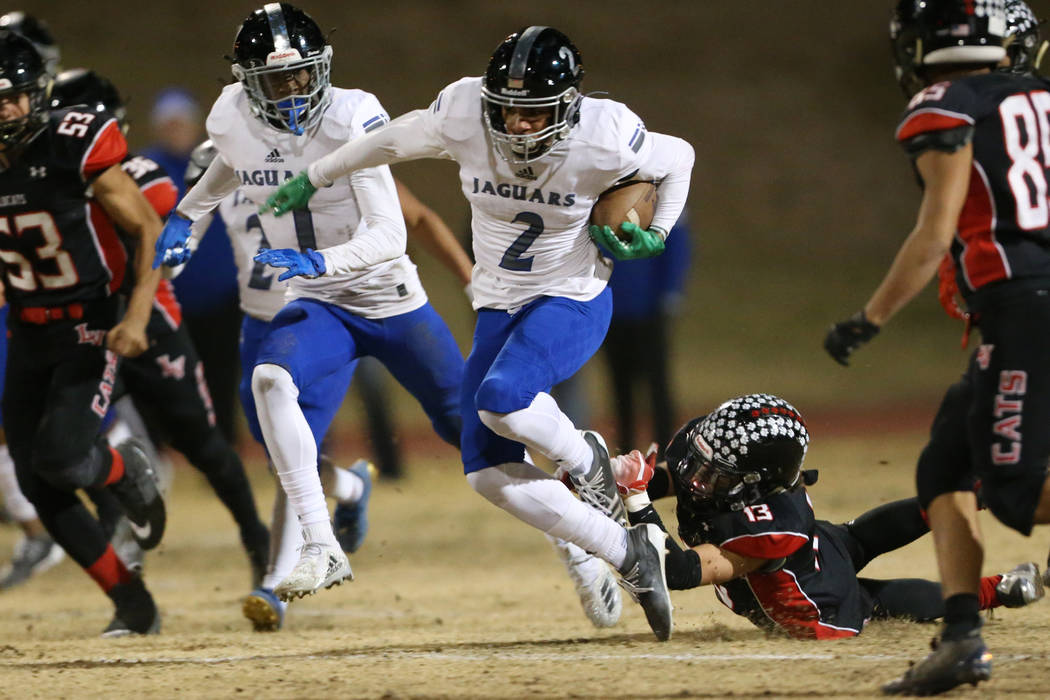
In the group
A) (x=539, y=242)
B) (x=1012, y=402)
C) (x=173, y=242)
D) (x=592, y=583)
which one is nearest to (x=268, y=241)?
(x=173, y=242)

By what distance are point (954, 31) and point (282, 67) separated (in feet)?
8.35

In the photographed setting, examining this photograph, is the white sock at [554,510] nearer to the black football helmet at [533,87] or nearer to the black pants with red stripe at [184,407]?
the black football helmet at [533,87]

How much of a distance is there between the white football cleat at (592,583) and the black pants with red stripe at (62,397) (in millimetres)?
1988

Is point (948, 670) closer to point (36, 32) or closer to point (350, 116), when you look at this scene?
point (350, 116)

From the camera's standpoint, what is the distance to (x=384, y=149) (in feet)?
16.1

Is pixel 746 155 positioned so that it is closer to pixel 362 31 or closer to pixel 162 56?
pixel 362 31

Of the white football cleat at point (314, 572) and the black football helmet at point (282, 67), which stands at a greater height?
the black football helmet at point (282, 67)

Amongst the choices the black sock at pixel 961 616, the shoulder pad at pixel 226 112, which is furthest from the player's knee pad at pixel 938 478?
the shoulder pad at pixel 226 112

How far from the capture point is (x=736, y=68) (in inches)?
723

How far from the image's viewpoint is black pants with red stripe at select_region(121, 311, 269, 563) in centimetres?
621

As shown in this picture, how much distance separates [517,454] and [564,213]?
2.89ft

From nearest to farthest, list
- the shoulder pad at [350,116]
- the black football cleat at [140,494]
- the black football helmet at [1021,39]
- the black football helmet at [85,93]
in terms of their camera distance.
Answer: the black football helmet at [1021,39], the shoulder pad at [350,116], the black football cleat at [140,494], the black football helmet at [85,93]

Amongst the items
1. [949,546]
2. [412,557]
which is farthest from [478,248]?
[412,557]

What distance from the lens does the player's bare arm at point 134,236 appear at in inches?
218
